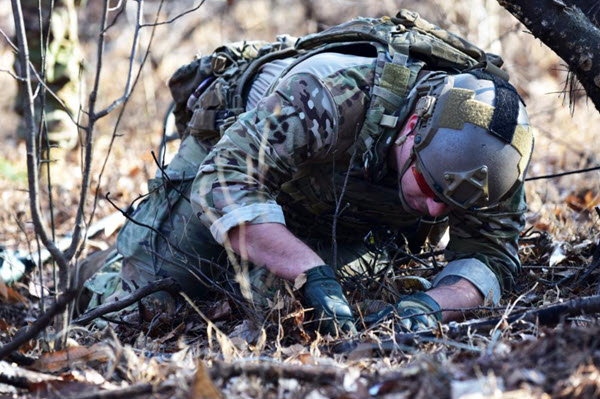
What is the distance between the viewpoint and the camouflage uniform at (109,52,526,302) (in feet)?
9.72

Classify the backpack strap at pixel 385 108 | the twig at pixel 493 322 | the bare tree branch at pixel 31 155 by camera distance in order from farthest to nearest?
1. the backpack strap at pixel 385 108
2. the twig at pixel 493 322
3. the bare tree branch at pixel 31 155

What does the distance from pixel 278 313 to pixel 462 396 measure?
3.44ft

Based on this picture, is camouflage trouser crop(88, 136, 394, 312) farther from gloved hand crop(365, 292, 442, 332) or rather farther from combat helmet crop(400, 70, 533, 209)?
combat helmet crop(400, 70, 533, 209)

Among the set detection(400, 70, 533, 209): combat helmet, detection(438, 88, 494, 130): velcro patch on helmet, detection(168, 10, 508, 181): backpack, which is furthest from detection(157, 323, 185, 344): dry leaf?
detection(438, 88, 494, 130): velcro patch on helmet

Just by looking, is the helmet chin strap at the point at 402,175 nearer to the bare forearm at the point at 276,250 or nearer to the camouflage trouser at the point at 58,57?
the bare forearm at the point at 276,250

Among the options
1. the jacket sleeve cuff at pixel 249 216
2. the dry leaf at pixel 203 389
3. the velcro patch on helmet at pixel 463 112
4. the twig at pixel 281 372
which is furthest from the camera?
the jacket sleeve cuff at pixel 249 216

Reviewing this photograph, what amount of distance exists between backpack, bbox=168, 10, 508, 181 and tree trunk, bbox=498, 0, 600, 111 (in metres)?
0.25

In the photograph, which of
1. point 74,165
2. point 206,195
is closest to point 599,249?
point 206,195

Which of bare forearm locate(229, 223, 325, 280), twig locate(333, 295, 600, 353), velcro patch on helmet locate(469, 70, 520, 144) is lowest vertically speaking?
twig locate(333, 295, 600, 353)

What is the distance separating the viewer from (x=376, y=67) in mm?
3068

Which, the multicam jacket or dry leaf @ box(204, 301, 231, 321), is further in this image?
dry leaf @ box(204, 301, 231, 321)

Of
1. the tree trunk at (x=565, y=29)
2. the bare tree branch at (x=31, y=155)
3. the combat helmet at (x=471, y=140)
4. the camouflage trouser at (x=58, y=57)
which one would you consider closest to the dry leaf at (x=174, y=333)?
the bare tree branch at (x=31, y=155)

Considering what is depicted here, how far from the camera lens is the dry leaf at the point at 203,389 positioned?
6.04 feet

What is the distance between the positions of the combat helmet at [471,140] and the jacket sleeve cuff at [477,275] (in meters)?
0.37
